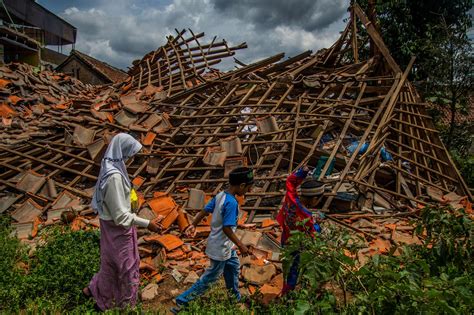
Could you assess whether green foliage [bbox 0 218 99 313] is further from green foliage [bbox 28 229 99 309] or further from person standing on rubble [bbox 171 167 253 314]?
person standing on rubble [bbox 171 167 253 314]

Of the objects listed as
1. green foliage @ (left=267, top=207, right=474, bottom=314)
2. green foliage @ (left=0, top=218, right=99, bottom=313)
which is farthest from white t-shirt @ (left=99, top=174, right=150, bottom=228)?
green foliage @ (left=267, top=207, right=474, bottom=314)

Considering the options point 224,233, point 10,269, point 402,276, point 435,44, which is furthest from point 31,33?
point 402,276

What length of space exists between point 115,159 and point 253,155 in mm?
4255

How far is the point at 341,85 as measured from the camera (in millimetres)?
A: 7762

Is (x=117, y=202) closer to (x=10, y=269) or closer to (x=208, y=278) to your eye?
(x=208, y=278)

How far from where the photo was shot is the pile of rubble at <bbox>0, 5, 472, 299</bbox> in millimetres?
5324

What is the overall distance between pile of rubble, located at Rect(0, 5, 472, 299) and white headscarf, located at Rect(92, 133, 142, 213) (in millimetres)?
1708

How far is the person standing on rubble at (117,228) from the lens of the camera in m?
2.89

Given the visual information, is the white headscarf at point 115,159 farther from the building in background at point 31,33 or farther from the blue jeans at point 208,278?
the building in background at point 31,33

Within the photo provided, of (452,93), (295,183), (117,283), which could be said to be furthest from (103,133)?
(452,93)

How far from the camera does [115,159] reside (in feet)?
9.66

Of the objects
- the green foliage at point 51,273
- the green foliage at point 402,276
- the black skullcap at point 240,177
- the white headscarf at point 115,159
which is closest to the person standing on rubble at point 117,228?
the white headscarf at point 115,159

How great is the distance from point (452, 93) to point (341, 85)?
10.2 ft

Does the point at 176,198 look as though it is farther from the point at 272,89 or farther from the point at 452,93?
the point at 452,93
